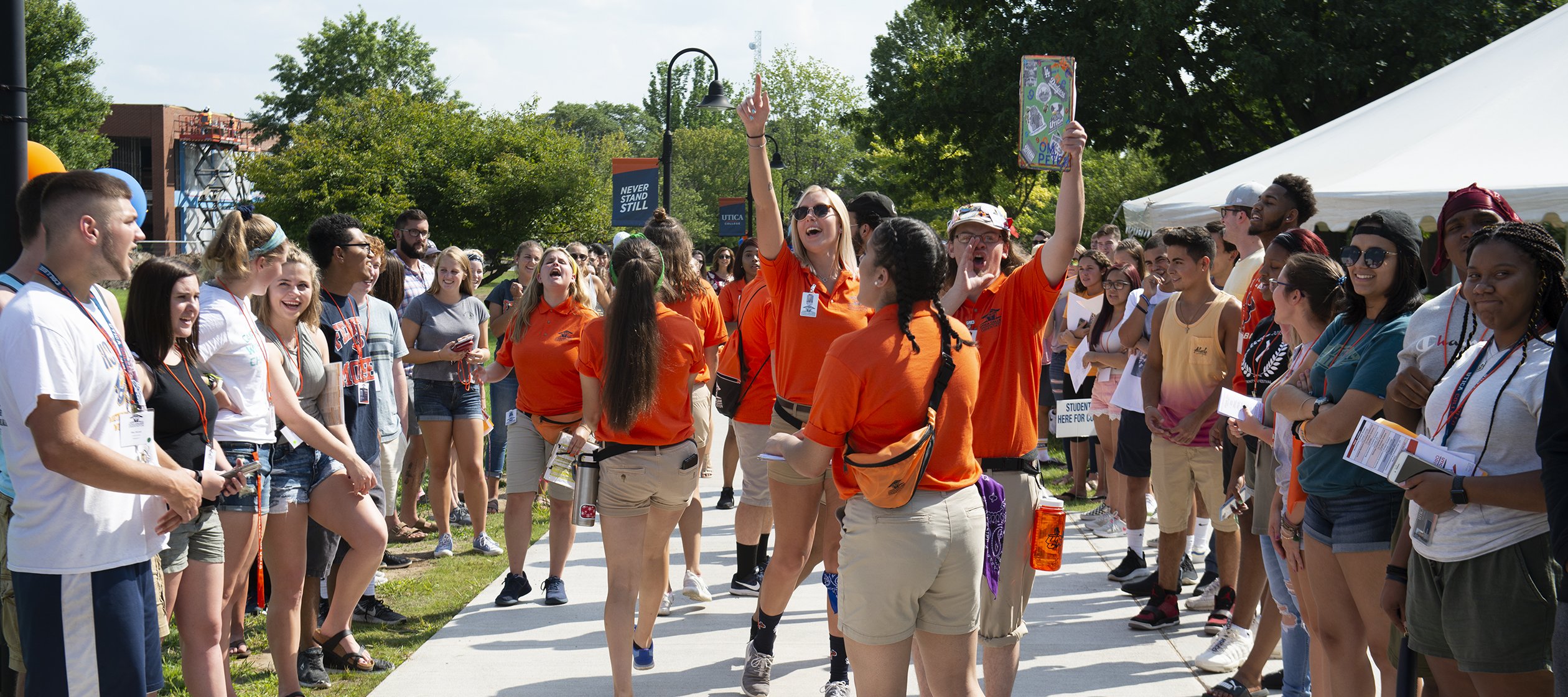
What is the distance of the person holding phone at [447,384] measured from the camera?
7.42m

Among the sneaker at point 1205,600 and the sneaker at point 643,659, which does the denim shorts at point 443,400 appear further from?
the sneaker at point 1205,600

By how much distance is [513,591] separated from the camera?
20.8ft

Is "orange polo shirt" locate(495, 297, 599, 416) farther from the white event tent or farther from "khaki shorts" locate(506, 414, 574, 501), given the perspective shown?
the white event tent

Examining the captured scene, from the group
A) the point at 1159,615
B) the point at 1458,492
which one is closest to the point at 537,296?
the point at 1159,615

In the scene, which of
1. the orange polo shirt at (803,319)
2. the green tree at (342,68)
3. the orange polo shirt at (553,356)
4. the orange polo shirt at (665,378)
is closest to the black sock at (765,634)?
the orange polo shirt at (665,378)

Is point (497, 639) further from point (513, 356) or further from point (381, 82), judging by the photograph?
point (381, 82)

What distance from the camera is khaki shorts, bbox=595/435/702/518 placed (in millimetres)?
4648

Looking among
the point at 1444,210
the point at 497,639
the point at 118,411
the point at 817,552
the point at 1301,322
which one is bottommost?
the point at 497,639

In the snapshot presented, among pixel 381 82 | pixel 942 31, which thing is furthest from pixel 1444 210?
pixel 381 82

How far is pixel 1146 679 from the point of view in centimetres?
509

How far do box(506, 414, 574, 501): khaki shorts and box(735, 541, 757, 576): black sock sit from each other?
4.12 ft

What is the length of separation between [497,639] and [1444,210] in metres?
4.75

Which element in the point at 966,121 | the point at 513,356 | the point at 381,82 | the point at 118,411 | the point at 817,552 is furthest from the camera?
the point at 381,82

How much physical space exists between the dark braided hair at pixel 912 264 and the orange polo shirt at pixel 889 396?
0.03 m
